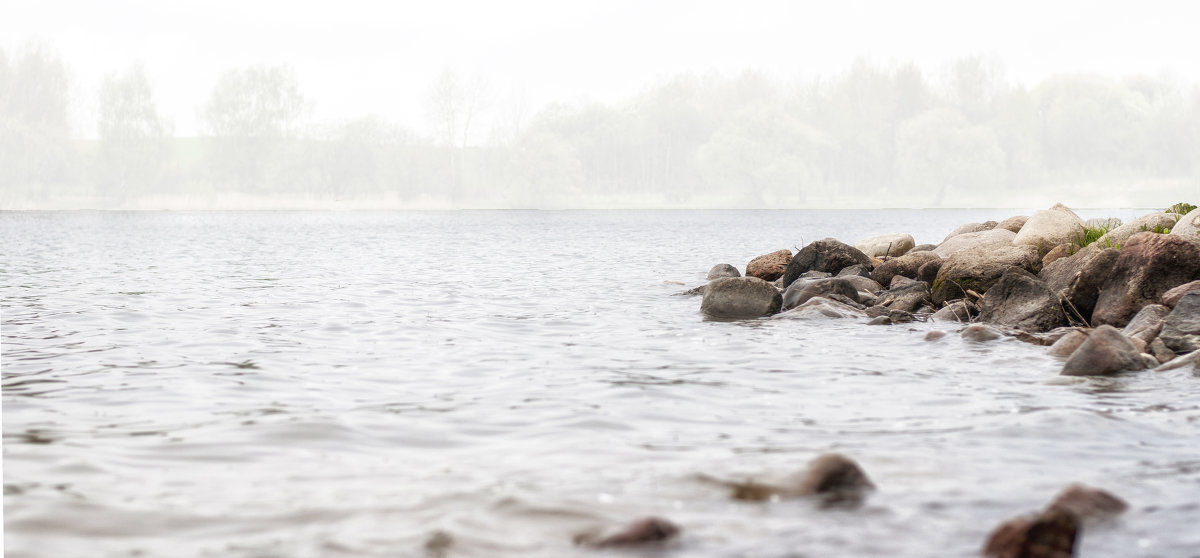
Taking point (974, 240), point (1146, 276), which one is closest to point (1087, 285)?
point (1146, 276)

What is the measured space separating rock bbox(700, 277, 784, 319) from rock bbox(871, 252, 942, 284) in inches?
136

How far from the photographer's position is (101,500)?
5680 millimetres

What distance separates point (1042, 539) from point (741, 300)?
11336 millimetres

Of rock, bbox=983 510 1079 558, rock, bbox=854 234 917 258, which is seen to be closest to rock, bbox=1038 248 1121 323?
rock, bbox=854 234 917 258

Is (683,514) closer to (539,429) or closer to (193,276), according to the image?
(539,429)

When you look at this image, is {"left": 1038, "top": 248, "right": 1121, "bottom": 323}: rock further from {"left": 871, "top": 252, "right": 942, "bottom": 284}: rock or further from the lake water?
{"left": 871, "top": 252, "right": 942, "bottom": 284}: rock

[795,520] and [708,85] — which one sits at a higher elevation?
[708,85]

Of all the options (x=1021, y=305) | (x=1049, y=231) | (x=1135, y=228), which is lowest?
(x=1021, y=305)

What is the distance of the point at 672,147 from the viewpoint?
339 ft

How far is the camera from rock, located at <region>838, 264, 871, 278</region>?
749 inches

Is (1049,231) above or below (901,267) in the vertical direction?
above

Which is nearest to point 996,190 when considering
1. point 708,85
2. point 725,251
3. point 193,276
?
point 708,85

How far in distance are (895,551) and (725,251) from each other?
1225 inches

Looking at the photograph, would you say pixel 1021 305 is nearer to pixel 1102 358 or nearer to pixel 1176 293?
pixel 1176 293
